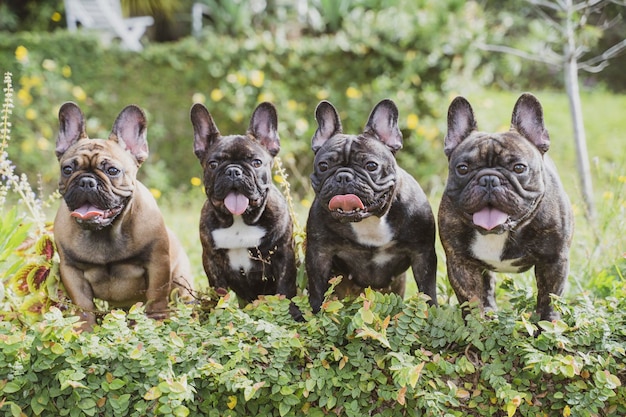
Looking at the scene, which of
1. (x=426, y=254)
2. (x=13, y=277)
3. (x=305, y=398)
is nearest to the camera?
(x=305, y=398)

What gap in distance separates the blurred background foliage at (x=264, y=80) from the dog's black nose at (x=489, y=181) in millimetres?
5555

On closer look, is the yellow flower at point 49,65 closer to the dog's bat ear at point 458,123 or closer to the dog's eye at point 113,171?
the dog's eye at point 113,171

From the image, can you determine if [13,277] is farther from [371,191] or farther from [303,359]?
[371,191]

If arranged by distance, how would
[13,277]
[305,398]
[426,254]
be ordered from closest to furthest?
[305,398], [426,254], [13,277]

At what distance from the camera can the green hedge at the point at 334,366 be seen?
300cm

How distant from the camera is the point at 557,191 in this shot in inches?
132

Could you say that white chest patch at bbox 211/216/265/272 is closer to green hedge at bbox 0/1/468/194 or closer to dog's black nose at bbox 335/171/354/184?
dog's black nose at bbox 335/171/354/184

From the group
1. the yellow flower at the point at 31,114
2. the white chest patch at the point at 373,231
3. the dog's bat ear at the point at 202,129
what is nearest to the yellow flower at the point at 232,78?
the yellow flower at the point at 31,114

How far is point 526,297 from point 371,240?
827 millimetres

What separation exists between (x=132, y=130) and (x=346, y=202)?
1389mm

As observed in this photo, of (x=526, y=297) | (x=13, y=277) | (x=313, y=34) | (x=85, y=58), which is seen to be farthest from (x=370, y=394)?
(x=313, y=34)

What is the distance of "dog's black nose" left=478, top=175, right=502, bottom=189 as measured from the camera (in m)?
3.06

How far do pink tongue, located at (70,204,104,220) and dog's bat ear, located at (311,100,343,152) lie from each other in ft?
3.61

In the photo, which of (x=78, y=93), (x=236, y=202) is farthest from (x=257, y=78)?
(x=236, y=202)
